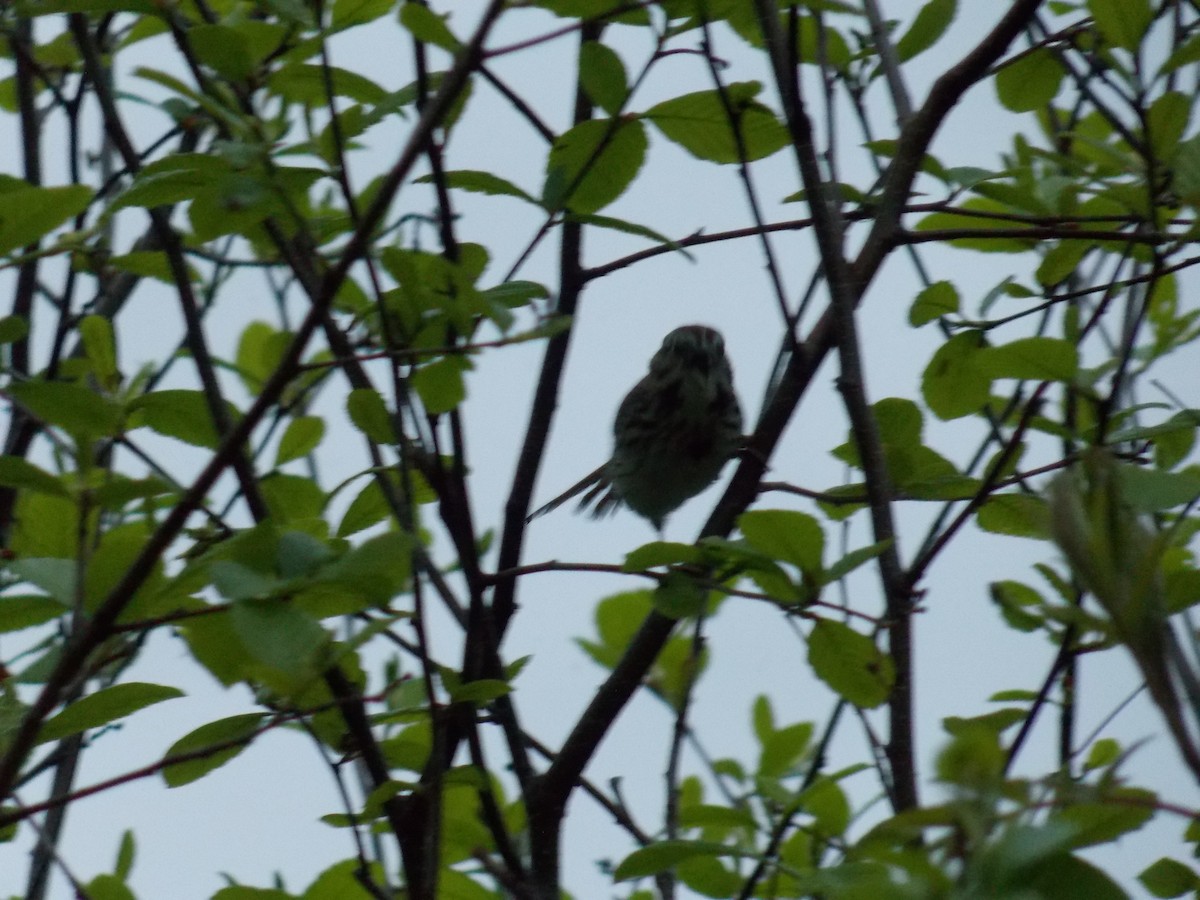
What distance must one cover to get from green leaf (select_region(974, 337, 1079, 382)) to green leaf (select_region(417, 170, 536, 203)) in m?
0.76

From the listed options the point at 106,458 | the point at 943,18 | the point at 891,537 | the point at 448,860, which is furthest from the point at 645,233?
the point at 106,458

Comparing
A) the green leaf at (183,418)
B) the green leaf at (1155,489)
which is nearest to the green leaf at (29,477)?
the green leaf at (183,418)

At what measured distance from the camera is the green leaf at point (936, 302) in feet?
9.23

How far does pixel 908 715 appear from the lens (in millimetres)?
2182

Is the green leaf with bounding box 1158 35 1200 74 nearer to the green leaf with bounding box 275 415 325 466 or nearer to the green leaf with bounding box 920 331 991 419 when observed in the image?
the green leaf with bounding box 920 331 991 419

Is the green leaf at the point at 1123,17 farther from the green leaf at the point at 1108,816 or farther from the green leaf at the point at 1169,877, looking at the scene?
the green leaf at the point at 1108,816

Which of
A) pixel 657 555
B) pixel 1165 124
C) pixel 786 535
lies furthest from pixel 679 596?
pixel 1165 124

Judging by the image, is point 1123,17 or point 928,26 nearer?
point 1123,17


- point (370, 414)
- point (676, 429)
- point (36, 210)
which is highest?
point (676, 429)

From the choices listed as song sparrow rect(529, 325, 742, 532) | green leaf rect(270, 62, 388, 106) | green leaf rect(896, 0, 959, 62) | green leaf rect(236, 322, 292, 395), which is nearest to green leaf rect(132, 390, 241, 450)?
green leaf rect(270, 62, 388, 106)

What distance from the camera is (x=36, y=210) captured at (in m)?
1.74

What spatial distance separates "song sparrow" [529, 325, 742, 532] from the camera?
505 cm

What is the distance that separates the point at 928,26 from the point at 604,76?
27.5 inches

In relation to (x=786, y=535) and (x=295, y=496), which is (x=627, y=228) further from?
(x=295, y=496)
